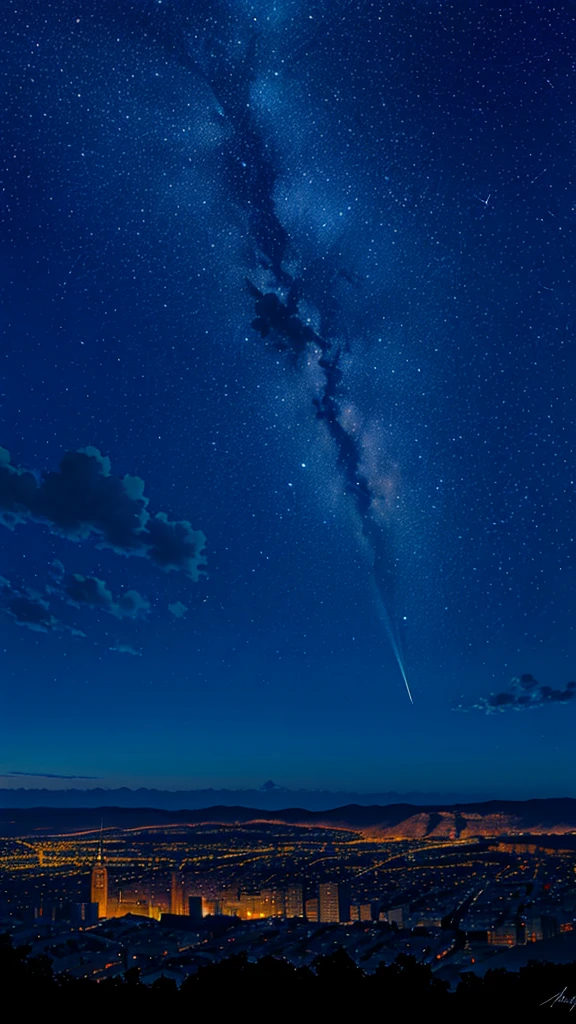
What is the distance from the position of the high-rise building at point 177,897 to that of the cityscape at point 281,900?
0.05 metres

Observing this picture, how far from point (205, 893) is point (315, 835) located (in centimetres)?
2672

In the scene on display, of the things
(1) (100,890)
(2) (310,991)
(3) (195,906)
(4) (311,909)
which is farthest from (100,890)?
(2) (310,991)

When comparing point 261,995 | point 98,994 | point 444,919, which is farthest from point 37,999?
point 444,919

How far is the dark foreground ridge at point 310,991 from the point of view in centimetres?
763

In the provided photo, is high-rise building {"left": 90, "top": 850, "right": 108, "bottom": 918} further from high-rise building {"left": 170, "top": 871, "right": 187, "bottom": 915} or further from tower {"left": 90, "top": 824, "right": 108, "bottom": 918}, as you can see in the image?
high-rise building {"left": 170, "top": 871, "right": 187, "bottom": 915}

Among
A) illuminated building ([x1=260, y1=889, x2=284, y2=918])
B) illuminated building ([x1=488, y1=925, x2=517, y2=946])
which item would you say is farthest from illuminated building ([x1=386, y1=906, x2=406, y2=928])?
illuminated building ([x1=260, y1=889, x2=284, y2=918])

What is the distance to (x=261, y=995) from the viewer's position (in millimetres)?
8000

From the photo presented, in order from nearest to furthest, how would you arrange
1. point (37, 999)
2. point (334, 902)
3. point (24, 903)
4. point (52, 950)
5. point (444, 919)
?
point (37, 999), point (52, 950), point (444, 919), point (334, 902), point (24, 903)

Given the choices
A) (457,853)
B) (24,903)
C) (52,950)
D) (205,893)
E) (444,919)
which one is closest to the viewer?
(52,950)

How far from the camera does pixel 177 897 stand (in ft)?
88.5

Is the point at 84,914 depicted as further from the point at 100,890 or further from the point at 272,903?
the point at 272,903

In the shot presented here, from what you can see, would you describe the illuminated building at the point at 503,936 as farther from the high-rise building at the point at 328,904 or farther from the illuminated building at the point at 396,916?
the high-rise building at the point at 328,904

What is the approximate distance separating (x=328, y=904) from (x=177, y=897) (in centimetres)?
694

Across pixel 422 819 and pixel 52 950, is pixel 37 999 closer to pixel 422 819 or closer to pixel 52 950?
pixel 52 950
